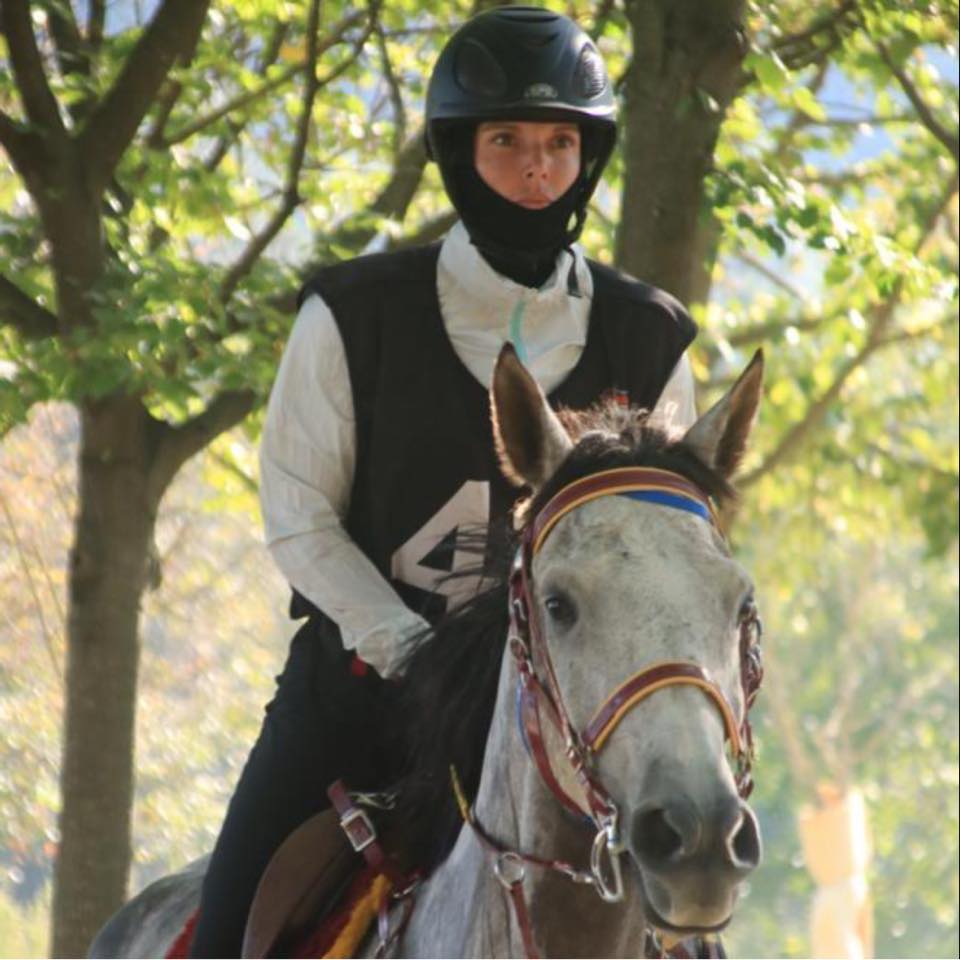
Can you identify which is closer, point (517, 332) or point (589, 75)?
point (517, 332)

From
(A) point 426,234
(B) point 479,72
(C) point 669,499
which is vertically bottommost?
(C) point 669,499

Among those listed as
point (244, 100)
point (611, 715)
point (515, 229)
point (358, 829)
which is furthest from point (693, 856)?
point (244, 100)

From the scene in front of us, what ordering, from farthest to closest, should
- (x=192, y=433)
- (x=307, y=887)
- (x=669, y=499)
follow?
1. (x=192, y=433)
2. (x=307, y=887)
3. (x=669, y=499)

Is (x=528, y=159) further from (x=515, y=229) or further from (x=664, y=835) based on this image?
(x=664, y=835)

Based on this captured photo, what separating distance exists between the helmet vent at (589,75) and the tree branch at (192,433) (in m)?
5.81

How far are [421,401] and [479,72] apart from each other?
863 millimetres

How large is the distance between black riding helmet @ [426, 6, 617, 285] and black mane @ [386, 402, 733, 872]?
34.8 inches

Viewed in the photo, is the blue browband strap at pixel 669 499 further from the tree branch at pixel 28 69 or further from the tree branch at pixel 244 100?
the tree branch at pixel 244 100

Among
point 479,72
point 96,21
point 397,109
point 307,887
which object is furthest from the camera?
point 397,109

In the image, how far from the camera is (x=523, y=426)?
4.55 m

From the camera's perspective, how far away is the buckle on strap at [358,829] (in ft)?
16.7

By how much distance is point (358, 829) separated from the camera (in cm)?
512

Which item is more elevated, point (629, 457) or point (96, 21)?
point (96, 21)

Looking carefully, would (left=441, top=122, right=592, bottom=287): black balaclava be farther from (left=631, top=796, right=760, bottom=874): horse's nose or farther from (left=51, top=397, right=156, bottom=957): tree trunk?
(left=51, top=397, right=156, bottom=957): tree trunk
